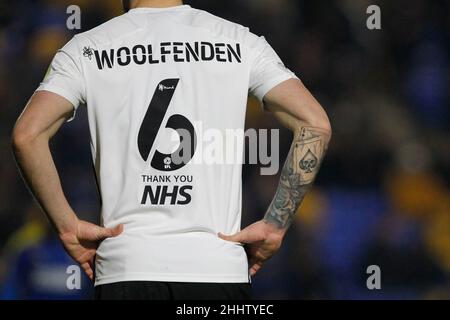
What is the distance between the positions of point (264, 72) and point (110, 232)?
69 cm

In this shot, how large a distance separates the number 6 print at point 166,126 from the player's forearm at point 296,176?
367 millimetres

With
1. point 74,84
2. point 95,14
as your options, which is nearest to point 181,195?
point 74,84

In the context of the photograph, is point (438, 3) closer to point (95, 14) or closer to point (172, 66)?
point (95, 14)

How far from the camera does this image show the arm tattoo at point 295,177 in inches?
120

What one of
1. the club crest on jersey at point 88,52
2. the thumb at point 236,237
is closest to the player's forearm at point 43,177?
the club crest on jersey at point 88,52

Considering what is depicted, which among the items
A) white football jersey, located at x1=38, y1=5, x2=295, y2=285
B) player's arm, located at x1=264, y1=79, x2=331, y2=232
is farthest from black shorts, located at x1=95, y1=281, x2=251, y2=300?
player's arm, located at x1=264, y1=79, x2=331, y2=232

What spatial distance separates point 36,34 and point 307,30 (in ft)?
5.50

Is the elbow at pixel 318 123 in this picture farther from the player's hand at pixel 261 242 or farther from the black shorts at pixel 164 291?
the black shorts at pixel 164 291

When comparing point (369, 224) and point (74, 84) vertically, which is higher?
point (74, 84)

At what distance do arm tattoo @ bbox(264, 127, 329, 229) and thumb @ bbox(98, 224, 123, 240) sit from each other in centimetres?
50

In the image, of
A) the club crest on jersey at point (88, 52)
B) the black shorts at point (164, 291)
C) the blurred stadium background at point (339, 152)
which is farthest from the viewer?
the blurred stadium background at point (339, 152)

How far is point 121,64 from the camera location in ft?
9.52

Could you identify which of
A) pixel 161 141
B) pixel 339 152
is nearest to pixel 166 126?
pixel 161 141

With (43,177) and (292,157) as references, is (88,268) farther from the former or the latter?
(292,157)
